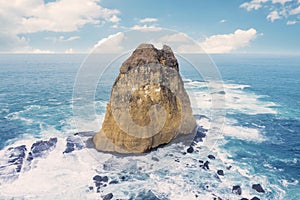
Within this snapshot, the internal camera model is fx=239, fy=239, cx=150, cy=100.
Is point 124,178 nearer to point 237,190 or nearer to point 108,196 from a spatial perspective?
point 108,196

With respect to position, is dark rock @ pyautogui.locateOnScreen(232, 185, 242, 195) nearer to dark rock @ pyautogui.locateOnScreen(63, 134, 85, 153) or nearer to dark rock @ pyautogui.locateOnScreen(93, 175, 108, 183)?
dark rock @ pyautogui.locateOnScreen(93, 175, 108, 183)

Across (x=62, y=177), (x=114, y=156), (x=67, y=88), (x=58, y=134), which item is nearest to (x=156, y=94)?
(x=114, y=156)

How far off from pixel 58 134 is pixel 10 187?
1815 cm

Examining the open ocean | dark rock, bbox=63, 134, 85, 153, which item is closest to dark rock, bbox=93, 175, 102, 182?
the open ocean

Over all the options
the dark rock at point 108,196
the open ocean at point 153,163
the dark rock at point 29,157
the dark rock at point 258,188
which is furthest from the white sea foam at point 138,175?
the dark rock at point 29,157

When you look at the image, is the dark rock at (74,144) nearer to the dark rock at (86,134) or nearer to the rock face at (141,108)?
the dark rock at (86,134)

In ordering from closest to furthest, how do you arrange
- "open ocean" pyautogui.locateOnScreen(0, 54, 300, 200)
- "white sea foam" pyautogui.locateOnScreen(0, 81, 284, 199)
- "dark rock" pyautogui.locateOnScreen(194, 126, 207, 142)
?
"white sea foam" pyautogui.locateOnScreen(0, 81, 284, 199) → "open ocean" pyautogui.locateOnScreen(0, 54, 300, 200) → "dark rock" pyautogui.locateOnScreen(194, 126, 207, 142)

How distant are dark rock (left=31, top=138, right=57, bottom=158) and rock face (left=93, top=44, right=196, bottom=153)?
349 inches

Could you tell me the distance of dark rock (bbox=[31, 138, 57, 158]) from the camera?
43.8 meters

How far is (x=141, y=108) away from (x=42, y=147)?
20866 mm

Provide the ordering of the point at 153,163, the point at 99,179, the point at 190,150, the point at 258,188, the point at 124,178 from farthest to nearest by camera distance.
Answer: the point at 190,150
the point at 153,163
the point at 124,178
the point at 99,179
the point at 258,188

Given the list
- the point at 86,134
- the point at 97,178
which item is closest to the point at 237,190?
the point at 97,178

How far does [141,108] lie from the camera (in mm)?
42312

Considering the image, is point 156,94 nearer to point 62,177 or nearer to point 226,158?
point 226,158
